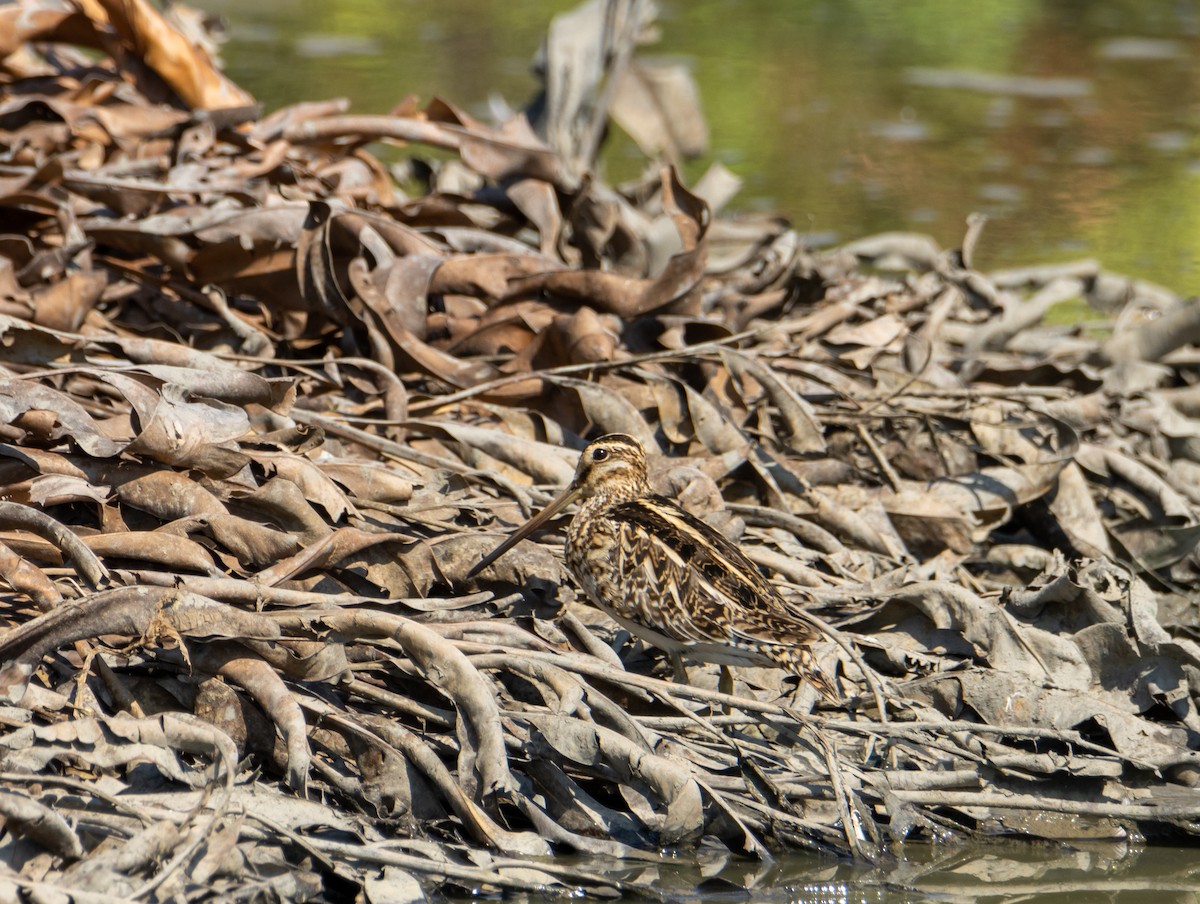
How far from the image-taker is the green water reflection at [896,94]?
919cm

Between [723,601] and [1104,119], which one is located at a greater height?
[723,601]

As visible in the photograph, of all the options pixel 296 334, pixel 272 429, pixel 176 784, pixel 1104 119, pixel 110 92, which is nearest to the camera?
pixel 176 784

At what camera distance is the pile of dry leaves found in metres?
3.47

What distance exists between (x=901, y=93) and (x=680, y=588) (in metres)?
9.05

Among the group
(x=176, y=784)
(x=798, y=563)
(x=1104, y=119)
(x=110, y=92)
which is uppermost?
(x=110, y=92)

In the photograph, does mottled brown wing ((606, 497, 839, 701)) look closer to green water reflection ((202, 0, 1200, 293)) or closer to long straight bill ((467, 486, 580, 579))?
long straight bill ((467, 486, 580, 579))

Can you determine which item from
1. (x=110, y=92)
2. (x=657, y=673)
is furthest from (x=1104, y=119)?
(x=657, y=673)

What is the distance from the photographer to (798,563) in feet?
15.1

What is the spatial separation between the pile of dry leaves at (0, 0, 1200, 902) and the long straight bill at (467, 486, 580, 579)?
0.05m

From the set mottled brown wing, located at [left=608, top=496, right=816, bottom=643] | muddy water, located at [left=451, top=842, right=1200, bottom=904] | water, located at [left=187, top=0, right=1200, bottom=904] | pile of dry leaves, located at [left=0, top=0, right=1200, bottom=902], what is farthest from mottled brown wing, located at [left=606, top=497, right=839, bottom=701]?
water, located at [left=187, top=0, right=1200, bottom=904]

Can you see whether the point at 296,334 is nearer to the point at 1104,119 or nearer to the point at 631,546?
the point at 631,546

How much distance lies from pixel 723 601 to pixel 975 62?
10160mm

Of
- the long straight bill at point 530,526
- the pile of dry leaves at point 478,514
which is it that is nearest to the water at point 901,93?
A: the pile of dry leaves at point 478,514

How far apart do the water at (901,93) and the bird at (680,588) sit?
483 centimetres
